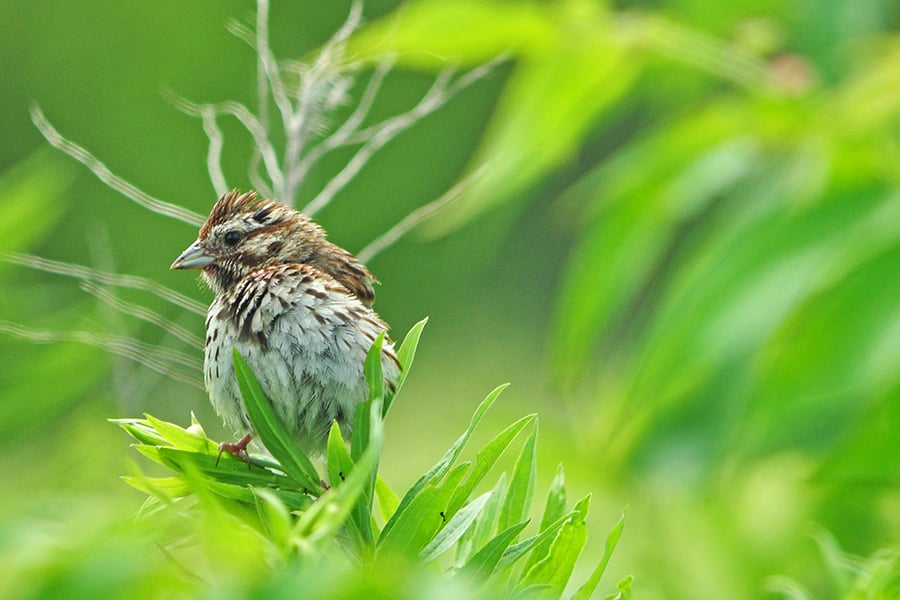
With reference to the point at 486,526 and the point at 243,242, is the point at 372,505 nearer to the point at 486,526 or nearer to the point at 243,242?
the point at 486,526

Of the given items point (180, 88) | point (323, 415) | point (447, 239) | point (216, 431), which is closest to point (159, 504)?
point (323, 415)

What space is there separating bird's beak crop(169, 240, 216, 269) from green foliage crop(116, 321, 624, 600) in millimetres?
858

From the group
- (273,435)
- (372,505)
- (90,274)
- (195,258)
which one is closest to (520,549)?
(372,505)

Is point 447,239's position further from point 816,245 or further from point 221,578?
point 221,578

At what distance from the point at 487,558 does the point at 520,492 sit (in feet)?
0.66

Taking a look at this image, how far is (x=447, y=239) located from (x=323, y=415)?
3.97 metres

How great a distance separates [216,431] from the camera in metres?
4.79

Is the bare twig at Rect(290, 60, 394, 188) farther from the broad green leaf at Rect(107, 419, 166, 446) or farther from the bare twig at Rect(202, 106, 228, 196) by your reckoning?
the broad green leaf at Rect(107, 419, 166, 446)

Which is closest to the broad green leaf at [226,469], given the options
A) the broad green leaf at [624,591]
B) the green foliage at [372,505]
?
the green foliage at [372,505]

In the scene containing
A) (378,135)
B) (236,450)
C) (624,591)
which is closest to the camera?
(624,591)

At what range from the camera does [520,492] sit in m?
1.24

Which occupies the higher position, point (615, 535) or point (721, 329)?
point (721, 329)

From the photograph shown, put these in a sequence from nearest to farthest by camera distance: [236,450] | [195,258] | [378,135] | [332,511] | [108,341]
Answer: [332,511] → [236,450] → [108,341] → [378,135] → [195,258]

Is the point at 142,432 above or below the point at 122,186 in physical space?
below
